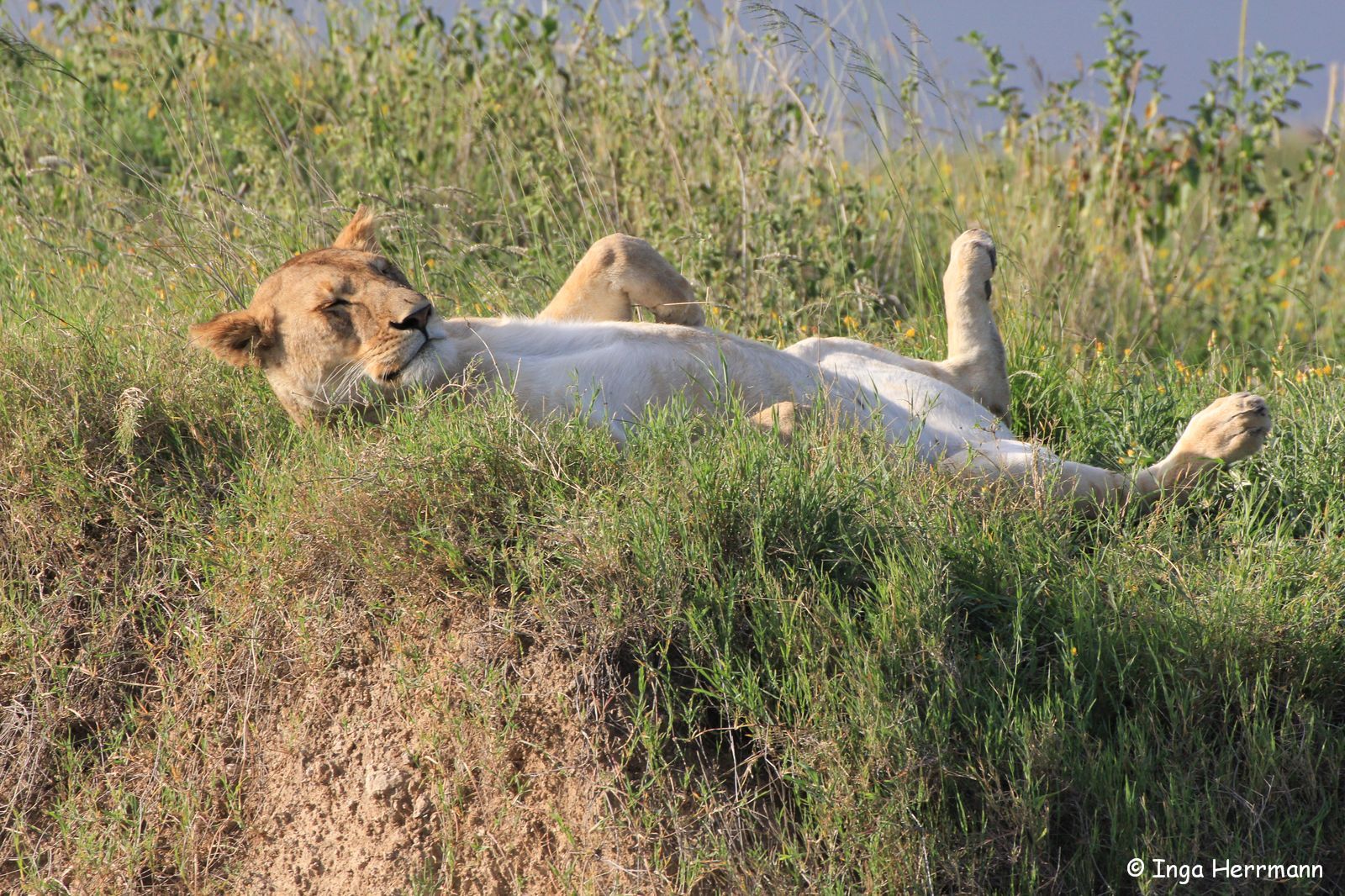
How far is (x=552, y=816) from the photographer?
109 inches

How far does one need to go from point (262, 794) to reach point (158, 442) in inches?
53.8

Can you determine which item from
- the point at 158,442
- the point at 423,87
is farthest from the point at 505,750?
the point at 423,87

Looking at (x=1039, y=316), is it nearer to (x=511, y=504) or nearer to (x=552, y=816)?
(x=511, y=504)

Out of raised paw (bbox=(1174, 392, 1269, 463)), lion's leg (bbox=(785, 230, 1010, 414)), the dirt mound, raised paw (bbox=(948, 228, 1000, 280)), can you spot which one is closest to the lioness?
raised paw (bbox=(1174, 392, 1269, 463))

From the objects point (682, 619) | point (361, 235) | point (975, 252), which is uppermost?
point (361, 235)

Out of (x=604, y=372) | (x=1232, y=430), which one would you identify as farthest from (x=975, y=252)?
(x=604, y=372)

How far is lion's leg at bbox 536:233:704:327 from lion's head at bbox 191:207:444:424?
0.71 m

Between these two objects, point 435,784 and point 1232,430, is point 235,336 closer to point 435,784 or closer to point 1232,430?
point 435,784

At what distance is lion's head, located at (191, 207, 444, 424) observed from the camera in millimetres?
3535

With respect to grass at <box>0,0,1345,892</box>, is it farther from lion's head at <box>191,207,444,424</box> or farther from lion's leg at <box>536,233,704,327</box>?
lion's leg at <box>536,233,704,327</box>

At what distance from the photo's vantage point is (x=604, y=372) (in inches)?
147

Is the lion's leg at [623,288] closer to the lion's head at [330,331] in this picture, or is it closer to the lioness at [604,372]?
the lioness at [604,372]

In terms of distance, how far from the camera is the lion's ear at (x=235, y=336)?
3.58 metres

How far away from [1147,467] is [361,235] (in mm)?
2596
